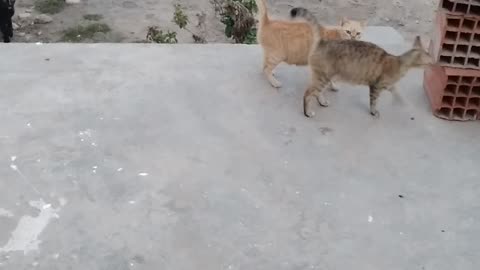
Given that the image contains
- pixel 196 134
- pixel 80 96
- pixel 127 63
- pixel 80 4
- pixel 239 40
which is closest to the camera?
pixel 196 134

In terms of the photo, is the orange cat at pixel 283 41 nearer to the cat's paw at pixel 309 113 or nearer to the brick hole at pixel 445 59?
the cat's paw at pixel 309 113

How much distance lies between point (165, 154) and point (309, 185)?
0.71m

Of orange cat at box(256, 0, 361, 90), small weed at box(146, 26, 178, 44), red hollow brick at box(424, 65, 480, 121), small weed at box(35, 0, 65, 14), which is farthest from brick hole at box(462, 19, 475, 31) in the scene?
small weed at box(35, 0, 65, 14)

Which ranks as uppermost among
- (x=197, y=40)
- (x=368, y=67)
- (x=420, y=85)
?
(x=368, y=67)

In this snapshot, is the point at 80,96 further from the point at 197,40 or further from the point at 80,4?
the point at 80,4

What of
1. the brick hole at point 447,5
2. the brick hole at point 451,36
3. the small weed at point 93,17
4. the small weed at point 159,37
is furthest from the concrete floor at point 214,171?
the small weed at point 93,17

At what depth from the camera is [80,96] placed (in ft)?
12.0

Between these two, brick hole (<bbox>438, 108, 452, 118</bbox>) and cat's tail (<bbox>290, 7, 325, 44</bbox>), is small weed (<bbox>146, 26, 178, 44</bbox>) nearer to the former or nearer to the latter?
cat's tail (<bbox>290, 7, 325, 44</bbox>)

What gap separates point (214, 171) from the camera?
3146 mm

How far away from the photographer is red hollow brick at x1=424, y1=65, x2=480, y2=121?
358 cm

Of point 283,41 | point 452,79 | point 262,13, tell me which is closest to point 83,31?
point 262,13

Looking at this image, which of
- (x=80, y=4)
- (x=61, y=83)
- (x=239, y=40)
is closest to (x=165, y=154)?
(x=61, y=83)

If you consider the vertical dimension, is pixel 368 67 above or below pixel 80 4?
above

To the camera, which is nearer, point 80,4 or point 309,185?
point 309,185
